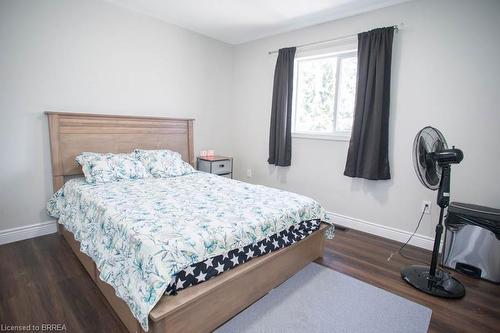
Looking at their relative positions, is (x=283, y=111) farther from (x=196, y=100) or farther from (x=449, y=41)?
(x=449, y=41)

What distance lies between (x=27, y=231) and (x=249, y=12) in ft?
10.9

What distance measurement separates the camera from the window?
313 cm

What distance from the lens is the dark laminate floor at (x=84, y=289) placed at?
1.61 meters

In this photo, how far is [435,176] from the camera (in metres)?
2.02

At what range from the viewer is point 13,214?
250 cm

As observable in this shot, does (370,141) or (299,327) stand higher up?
(370,141)

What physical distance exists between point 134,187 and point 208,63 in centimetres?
237

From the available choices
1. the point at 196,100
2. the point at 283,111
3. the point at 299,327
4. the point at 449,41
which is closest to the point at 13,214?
the point at 196,100

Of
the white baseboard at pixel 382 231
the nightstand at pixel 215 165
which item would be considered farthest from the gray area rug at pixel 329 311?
the nightstand at pixel 215 165

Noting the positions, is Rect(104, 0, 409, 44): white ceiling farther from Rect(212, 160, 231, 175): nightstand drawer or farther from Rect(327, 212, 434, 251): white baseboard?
Rect(327, 212, 434, 251): white baseboard

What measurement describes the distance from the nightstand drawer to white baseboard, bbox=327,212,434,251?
1606 mm

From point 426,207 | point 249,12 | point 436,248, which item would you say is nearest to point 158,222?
point 436,248

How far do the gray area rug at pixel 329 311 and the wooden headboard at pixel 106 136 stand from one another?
2291mm

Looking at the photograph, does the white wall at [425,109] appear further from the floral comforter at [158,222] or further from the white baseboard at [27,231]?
the white baseboard at [27,231]
